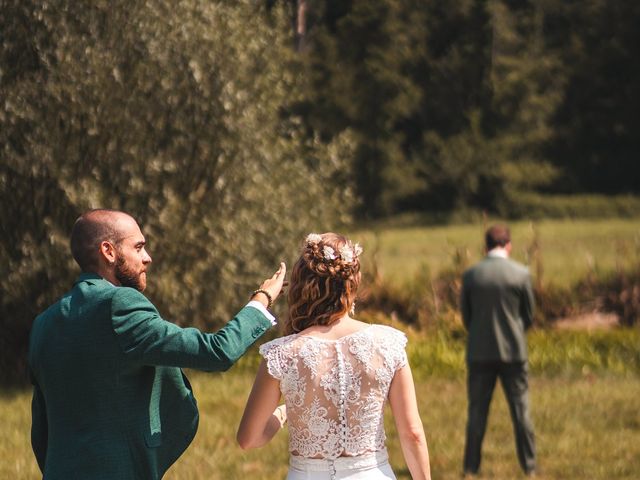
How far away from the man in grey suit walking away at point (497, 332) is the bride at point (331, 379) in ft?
16.2

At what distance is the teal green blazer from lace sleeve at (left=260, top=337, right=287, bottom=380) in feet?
0.86

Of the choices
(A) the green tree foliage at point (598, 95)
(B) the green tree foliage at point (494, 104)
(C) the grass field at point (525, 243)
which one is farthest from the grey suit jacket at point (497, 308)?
(A) the green tree foliage at point (598, 95)

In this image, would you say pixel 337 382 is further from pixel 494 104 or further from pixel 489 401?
pixel 494 104

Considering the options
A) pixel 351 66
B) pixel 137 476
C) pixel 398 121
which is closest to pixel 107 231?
pixel 137 476

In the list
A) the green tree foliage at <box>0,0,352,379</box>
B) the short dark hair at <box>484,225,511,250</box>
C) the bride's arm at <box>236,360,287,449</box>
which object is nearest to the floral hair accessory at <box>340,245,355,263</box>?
the bride's arm at <box>236,360,287,449</box>

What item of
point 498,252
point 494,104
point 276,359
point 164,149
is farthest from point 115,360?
point 494,104

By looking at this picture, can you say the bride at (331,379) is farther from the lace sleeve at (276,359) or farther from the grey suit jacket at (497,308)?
the grey suit jacket at (497,308)

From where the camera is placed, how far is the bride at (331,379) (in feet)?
13.6

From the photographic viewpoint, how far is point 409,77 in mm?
60156

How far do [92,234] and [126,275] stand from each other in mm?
195

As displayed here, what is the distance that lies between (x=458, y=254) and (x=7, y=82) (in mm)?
7594

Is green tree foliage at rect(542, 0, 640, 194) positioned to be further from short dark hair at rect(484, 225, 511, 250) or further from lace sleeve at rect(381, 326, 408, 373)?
lace sleeve at rect(381, 326, 408, 373)

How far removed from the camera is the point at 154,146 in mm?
14906

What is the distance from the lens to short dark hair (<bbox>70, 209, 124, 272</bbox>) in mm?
3969
